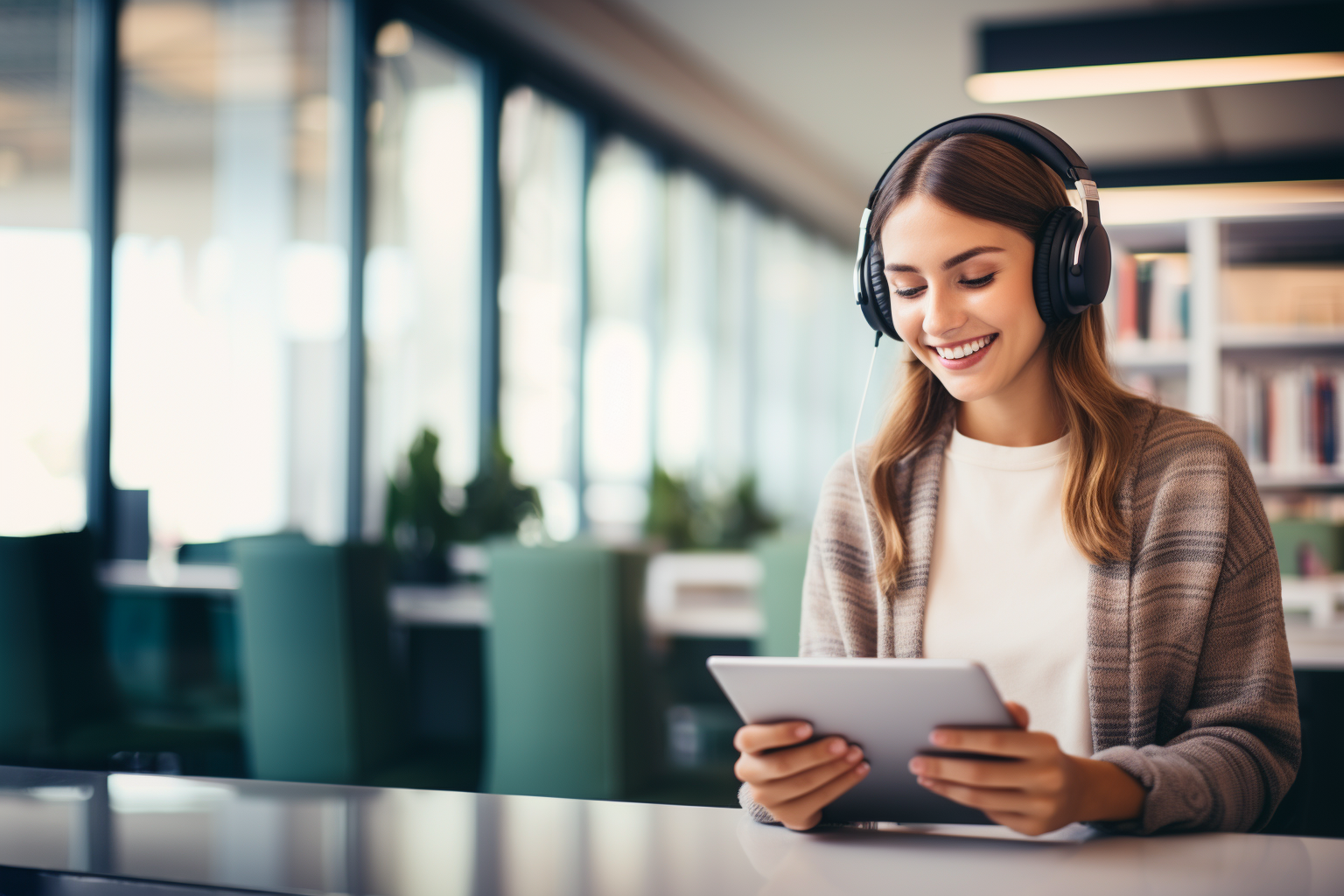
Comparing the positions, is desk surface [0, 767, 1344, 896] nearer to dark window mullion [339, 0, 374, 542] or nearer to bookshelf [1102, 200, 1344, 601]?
bookshelf [1102, 200, 1344, 601]

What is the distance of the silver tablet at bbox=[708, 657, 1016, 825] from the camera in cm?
76

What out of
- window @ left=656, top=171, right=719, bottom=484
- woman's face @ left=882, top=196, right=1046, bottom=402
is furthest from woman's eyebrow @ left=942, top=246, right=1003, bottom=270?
window @ left=656, top=171, right=719, bottom=484

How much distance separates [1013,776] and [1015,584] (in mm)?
335

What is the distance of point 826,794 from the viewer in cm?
87

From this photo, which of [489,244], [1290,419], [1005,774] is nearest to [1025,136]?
[1005,774]

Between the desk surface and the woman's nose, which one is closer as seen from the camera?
the desk surface

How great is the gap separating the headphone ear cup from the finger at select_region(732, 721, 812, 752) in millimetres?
466

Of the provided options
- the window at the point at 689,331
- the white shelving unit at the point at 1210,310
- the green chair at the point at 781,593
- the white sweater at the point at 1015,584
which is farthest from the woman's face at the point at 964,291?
the window at the point at 689,331

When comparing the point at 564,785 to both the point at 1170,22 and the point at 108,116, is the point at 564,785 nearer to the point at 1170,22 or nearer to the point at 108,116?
the point at 108,116

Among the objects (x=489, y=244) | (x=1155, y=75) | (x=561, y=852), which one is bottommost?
(x=561, y=852)

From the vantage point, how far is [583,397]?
5.58 meters

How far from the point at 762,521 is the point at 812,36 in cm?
239

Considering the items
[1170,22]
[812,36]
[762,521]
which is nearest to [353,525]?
[762,521]

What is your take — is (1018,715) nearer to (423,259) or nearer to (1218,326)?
(1218,326)
